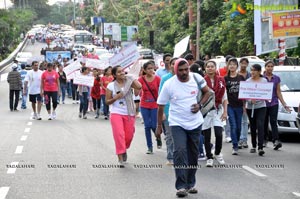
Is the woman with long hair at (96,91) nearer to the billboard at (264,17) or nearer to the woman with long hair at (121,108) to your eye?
the billboard at (264,17)

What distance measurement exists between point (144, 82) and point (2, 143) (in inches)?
151

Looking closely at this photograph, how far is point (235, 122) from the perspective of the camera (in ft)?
45.4

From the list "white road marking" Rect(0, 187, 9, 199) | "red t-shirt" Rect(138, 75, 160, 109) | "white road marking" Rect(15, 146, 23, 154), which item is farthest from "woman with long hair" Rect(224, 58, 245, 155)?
"white road marking" Rect(0, 187, 9, 199)

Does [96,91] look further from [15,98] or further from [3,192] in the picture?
[3,192]

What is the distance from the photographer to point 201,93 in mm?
10055

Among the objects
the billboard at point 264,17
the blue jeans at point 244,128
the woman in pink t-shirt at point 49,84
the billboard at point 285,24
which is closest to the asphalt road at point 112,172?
the blue jeans at point 244,128

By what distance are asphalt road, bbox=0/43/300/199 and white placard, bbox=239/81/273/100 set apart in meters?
1.06

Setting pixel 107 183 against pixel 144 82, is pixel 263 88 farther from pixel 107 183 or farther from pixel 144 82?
pixel 107 183

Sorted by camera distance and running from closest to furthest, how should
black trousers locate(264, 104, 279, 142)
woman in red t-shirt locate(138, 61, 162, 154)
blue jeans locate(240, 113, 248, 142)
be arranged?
woman in red t-shirt locate(138, 61, 162, 154) < black trousers locate(264, 104, 279, 142) < blue jeans locate(240, 113, 248, 142)

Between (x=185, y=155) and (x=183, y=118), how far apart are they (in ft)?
1.53

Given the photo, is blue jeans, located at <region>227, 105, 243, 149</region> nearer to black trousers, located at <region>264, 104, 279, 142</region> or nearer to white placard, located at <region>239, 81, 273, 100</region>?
white placard, located at <region>239, 81, 273, 100</region>

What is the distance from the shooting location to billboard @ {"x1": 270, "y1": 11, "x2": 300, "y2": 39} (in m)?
23.3

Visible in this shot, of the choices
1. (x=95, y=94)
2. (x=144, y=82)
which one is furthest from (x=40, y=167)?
(x=95, y=94)

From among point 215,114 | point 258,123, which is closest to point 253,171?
point 215,114
